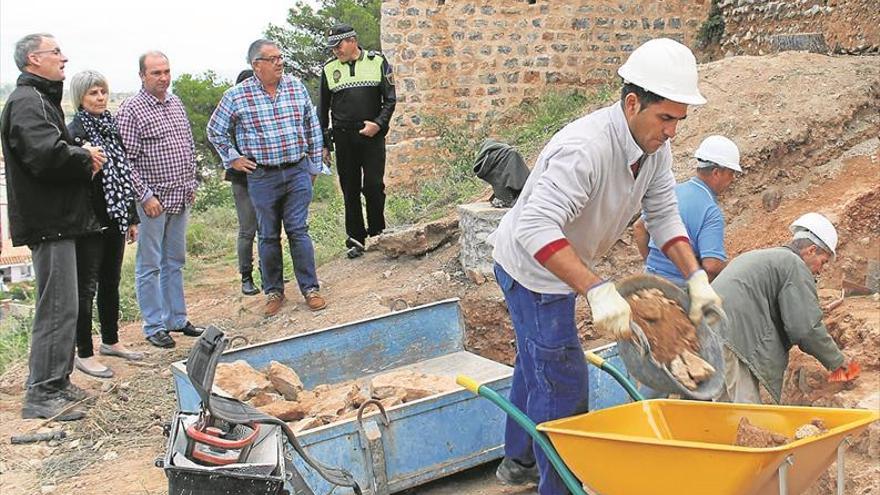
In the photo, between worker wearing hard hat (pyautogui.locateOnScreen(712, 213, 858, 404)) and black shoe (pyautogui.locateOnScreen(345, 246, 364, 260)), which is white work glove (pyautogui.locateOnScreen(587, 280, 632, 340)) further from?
black shoe (pyautogui.locateOnScreen(345, 246, 364, 260))

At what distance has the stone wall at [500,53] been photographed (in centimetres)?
1077

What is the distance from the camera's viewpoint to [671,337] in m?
3.32

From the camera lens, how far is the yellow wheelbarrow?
106 inches

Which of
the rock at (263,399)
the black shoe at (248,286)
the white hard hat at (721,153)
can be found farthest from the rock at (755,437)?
the black shoe at (248,286)

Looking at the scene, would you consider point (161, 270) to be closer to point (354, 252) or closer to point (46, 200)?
point (46, 200)

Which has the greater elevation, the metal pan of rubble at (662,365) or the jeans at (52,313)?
the metal pan of rubble at (662,365)

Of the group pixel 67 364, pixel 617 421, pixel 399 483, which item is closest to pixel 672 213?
pixel 617 421

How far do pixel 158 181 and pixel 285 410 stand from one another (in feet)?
7.63

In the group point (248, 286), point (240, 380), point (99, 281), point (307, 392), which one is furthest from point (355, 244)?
point (240, 380)

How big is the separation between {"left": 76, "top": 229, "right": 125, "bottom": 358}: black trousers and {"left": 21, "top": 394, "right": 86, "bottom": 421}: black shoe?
1.63 ft

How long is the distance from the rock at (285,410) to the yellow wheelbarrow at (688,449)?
1.41m

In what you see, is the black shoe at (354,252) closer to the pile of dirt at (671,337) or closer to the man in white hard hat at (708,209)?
the man in white hard hat at (708,209)

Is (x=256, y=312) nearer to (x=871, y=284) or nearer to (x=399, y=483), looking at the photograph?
(x=399, y=483)

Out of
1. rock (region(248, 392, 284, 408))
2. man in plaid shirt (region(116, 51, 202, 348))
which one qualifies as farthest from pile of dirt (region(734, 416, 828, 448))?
man in plaid shirt (region(116, 51, 202, 348))
